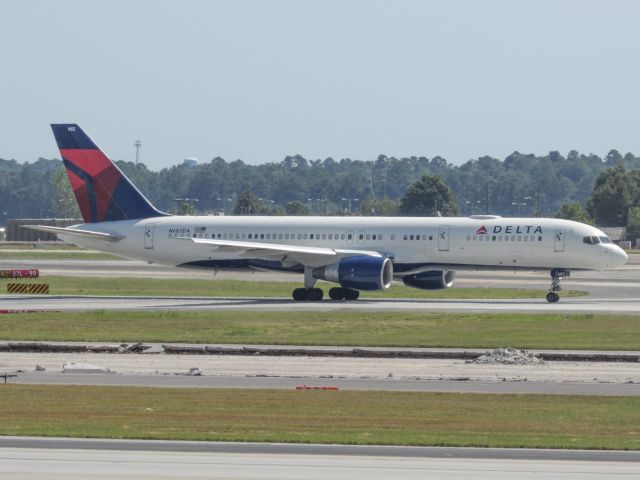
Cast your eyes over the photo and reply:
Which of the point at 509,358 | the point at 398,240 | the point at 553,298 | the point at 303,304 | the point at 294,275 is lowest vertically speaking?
the point at 294,275

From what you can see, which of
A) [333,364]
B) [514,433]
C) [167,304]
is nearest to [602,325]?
[333,364]

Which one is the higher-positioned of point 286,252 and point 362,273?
point 286,252

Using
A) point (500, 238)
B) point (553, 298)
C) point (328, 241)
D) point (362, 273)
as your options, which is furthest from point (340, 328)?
point (328, 241)

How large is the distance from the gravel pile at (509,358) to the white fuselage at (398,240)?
21424 mm

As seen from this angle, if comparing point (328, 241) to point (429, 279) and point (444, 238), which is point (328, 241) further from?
point (444, 238)

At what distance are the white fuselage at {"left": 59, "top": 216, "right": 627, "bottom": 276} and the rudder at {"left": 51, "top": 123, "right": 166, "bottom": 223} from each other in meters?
0.66

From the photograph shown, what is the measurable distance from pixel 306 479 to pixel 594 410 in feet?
30.1

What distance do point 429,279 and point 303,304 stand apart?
6444mm

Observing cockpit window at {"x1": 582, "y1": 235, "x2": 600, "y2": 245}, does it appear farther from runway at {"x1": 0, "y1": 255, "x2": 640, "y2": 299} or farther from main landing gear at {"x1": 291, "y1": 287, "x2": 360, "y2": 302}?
main landing gear at {"x1": 291, "y1": 287, "x2": 360, "y2": 302}

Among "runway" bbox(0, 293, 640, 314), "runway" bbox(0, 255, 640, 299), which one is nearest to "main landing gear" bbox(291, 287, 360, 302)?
"runway" bbox(0, 293, 640, 314)

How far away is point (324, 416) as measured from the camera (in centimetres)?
2436

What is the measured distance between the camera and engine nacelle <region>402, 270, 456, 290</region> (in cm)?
5731

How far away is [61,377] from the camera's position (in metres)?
30.4

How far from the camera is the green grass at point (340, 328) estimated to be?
127 feet
